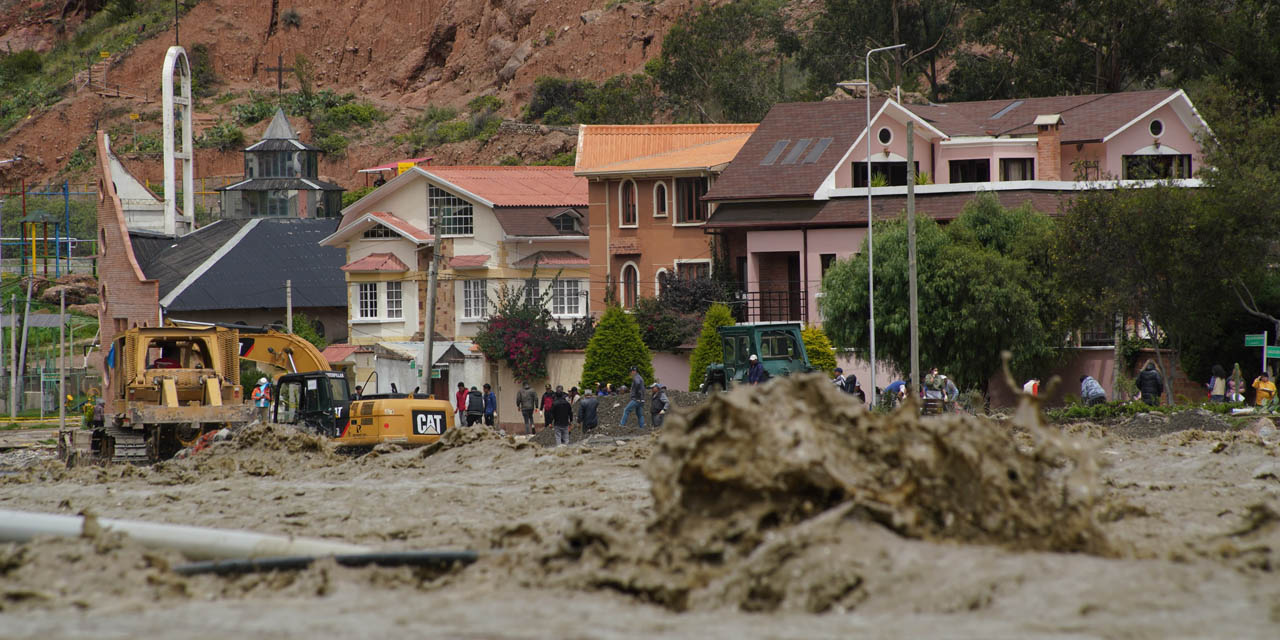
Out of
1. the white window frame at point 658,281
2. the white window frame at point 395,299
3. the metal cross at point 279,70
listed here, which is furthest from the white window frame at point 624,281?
the metal cross at point 279,70

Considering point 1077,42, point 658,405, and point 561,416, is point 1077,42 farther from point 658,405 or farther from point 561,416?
point 561,416

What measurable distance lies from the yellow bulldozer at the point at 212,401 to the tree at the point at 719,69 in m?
46.2

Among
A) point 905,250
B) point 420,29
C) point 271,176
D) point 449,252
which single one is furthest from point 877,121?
point 420,29

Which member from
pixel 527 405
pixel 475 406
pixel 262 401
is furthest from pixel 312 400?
pixel 527 405

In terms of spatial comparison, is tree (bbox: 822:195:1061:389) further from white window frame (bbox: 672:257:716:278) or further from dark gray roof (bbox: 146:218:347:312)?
dark gray roof (bbox: 146:218:347:312)

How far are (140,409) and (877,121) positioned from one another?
26985mm

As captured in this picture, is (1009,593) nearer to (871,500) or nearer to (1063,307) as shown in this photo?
(871,500)

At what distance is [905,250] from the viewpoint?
38188 mm

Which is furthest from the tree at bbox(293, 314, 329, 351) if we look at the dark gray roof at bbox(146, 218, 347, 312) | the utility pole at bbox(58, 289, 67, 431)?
the utility pole at bbox(58, 289, 67, 431)

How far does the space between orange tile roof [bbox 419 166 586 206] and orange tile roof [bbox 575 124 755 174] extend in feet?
4.54

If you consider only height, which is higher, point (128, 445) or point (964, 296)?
point (964, 296)

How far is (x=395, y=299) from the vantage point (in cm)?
5719

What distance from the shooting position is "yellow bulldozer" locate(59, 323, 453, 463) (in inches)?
1120

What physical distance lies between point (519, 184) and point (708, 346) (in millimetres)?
16458
